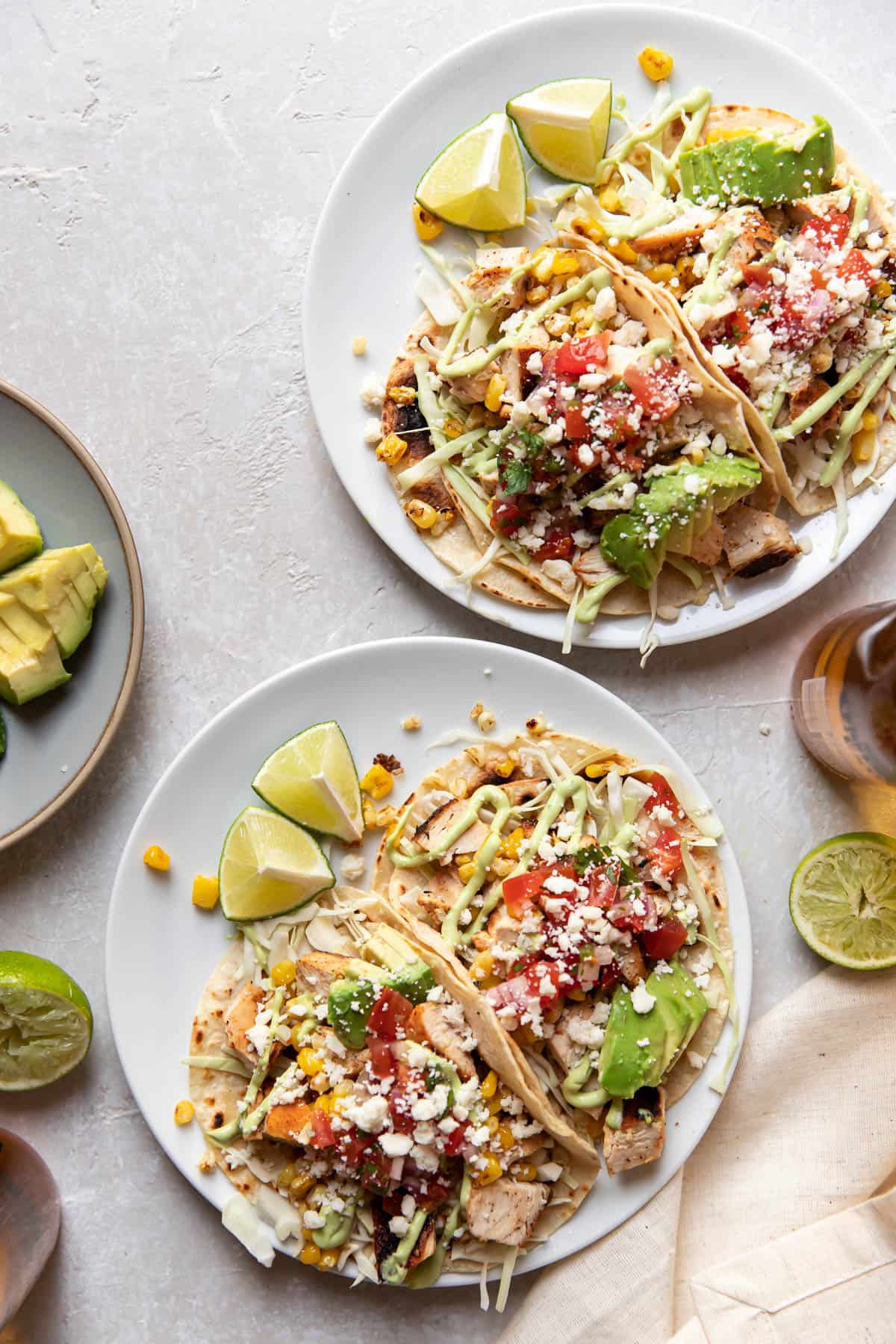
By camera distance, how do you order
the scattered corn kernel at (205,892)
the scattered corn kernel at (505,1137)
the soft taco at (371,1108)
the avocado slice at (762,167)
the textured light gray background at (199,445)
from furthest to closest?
the textured light gray background at (199,445) → the scattered corn kernel at (205,892) → the avocado slice at (762,167) → the scattered corn kernel at (505,1137) → the soft taco at (371,1108)

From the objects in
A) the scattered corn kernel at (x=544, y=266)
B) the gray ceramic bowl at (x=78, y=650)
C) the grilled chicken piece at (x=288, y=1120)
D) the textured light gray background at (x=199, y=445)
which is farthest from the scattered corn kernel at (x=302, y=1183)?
the scattered corn kernel at (x=544, y=266)

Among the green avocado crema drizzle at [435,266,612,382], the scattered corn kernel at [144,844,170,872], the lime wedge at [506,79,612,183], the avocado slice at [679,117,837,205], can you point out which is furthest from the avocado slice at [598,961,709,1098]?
the lime wedge at [506,79,612,183]

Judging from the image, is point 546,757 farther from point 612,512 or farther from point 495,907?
point 612,512

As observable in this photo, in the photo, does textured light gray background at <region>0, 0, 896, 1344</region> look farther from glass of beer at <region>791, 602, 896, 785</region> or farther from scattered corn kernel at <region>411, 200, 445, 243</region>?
scattered corn kernel at <region>411, 200, 445, 243</region>

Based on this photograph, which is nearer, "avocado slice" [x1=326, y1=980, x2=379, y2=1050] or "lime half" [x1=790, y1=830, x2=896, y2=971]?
"avocado slice" [x1=326, y1=980, x2=379, y2=1050]

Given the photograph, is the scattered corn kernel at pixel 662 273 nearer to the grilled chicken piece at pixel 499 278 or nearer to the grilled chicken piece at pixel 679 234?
the grilled chicken piece at pixel 679 234
